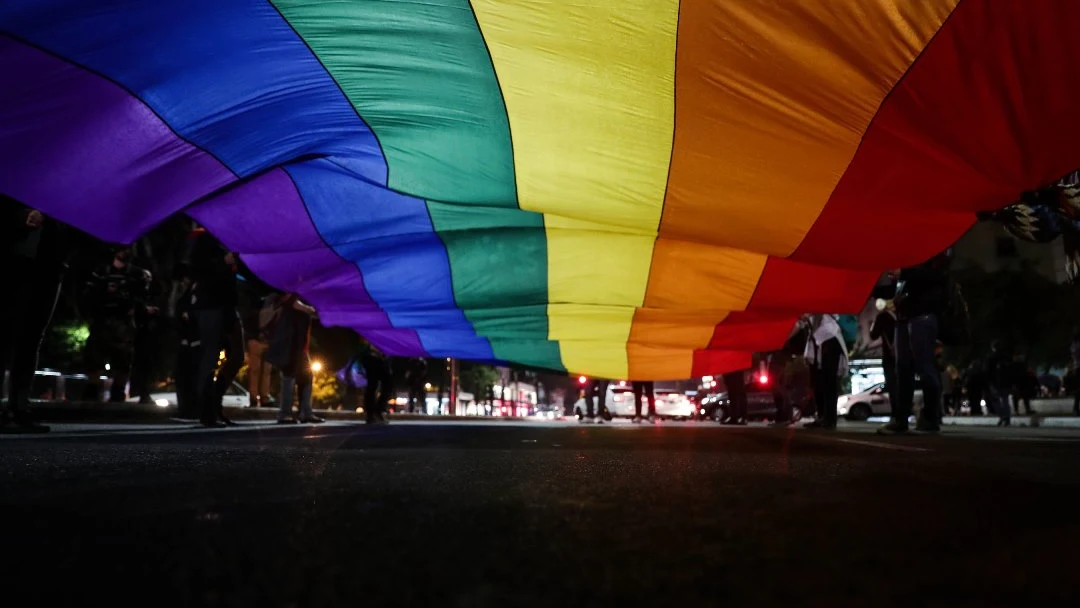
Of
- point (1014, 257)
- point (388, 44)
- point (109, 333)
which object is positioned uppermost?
point (1014, 257)

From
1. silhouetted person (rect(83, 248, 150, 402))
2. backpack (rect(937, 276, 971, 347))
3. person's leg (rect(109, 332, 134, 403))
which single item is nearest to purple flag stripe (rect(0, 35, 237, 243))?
silhouetted person (rect(83, 248, 150, 402))

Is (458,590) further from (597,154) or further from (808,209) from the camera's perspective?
(808,209)

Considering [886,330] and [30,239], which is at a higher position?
[30,239]

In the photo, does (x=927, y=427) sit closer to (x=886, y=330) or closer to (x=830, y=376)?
(x=886, y=330)

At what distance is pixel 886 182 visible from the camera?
14.1 feet

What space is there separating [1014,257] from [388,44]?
49.4 m

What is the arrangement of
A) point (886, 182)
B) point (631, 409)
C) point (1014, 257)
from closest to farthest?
point (886, 182)
point (631, 409)
point (1014, 257)

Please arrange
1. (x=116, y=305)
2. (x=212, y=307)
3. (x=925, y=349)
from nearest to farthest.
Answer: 1. (x=925, y=349)
2. (x=212, y=307)
3. (x=116, y=305)

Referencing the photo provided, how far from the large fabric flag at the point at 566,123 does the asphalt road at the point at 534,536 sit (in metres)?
2.14

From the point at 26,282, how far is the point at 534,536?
455 centimetres

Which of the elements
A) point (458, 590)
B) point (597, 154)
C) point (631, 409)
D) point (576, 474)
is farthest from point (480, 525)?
point (631, 409)

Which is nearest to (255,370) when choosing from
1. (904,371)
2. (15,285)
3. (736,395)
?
(15,285)

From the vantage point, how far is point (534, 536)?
1188mm

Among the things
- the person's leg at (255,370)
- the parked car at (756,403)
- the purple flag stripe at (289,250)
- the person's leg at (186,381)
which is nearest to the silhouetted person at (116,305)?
the person's leg at (186,381)
